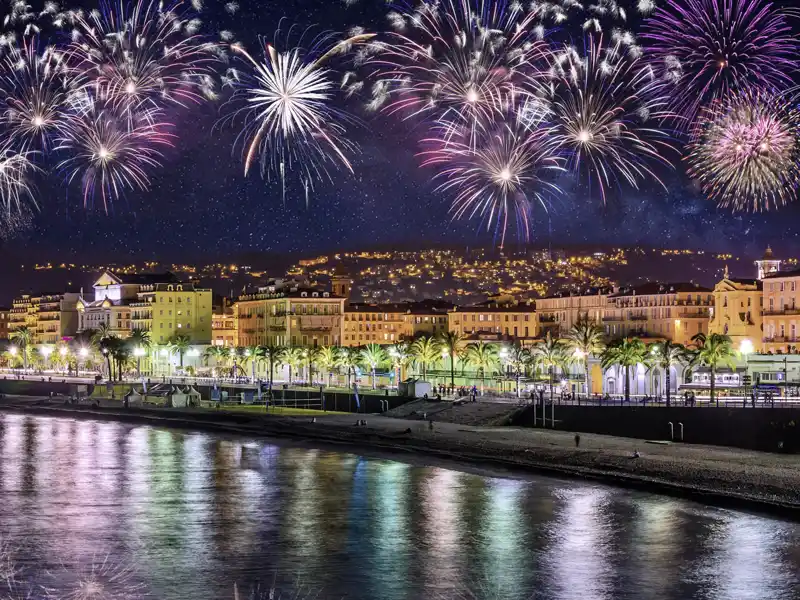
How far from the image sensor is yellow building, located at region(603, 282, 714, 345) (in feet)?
404

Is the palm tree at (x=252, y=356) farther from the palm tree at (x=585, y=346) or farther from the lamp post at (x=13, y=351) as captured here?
the lamp post at (x=13, y=351)

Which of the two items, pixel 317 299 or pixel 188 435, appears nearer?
pixel 188 435

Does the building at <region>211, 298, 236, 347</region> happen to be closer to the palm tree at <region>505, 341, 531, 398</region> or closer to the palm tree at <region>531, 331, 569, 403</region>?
the palm tree at <region>505, 341, 531, 398</region>

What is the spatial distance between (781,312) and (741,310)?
8.03 metres

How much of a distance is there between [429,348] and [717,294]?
2925cm

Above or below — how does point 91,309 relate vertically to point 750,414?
above

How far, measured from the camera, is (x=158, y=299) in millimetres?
163125

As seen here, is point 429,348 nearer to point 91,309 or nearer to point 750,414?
point 750,414

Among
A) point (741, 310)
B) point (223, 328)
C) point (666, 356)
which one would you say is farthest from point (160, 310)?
point (666, 356)

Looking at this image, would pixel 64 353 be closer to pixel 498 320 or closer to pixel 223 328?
pixel 223 328

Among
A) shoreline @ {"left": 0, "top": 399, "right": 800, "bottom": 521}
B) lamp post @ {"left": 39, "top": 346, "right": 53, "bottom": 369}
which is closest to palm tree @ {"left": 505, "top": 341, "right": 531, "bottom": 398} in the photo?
shoreline @ {"left": 0, "top": 399, "right": 800, "bottom": 521}

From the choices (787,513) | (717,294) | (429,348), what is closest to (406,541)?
(787,513)

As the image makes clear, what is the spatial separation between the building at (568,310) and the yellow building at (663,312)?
4.34m

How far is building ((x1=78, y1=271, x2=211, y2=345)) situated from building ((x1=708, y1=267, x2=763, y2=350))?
78031mm
